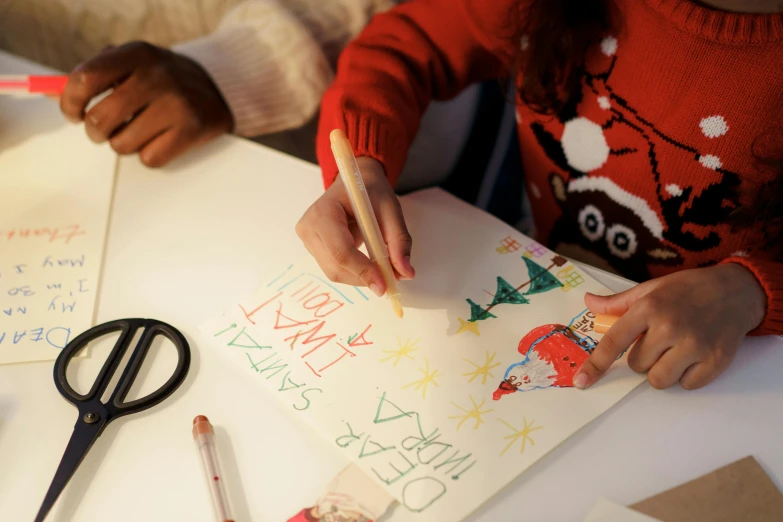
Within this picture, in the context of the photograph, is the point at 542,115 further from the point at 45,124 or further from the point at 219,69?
the point at 45,124

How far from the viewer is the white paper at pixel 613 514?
382 millimetres

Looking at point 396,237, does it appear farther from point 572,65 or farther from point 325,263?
point 572,65

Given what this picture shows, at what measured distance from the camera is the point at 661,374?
0.44 meters

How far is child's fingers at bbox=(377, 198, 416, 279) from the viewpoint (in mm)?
500

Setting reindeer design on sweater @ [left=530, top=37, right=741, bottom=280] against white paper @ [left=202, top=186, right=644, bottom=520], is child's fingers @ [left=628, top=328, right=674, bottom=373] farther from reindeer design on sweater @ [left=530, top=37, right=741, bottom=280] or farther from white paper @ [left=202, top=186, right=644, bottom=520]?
reindeer design on sweater @ [left=530, top=37, right=741, bottom=280]

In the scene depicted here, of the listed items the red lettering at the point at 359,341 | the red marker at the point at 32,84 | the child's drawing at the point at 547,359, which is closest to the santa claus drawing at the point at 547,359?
the child's drawing at the point at 547,359

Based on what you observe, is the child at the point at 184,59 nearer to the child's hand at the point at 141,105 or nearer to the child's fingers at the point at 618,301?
the child's hand at the point at 141,105

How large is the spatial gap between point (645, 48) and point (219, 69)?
0.47 metres

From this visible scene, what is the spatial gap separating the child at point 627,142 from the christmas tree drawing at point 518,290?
4cm

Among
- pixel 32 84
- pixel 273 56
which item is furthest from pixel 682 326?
pixel 32 84

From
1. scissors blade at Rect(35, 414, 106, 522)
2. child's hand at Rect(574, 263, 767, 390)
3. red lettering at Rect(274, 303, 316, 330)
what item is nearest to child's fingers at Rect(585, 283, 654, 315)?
child's hand at Rect(574, 263, 767, 390)

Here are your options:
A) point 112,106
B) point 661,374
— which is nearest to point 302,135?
point 112,106

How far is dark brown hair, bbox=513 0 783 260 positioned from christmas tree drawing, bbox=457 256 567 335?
203 mm

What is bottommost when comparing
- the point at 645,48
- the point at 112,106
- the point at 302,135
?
the point at 302,135
